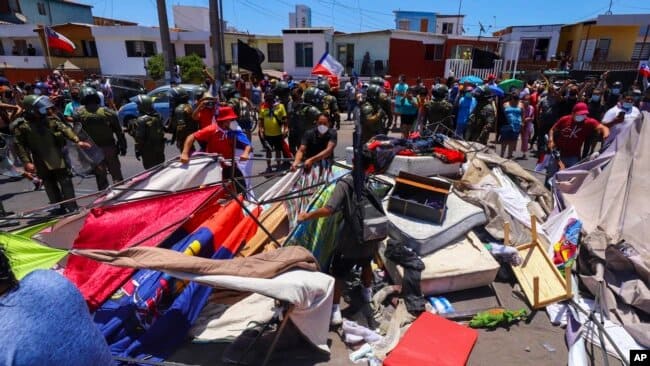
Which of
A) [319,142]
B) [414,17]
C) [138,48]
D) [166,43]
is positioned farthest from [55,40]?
[414,17]

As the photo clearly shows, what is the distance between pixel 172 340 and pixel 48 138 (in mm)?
4059

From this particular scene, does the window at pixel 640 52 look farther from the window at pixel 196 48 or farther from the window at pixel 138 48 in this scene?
the window at pixel 138 48

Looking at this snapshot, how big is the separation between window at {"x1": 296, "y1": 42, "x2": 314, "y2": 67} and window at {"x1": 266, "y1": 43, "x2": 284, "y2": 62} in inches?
206

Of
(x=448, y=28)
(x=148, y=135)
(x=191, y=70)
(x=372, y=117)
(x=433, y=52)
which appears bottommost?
(x=148, y=135)

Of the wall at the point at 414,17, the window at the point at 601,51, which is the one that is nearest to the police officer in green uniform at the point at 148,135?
the window at the point at 601,51

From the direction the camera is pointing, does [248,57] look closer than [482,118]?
No

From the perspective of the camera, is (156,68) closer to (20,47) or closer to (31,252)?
(20,47)

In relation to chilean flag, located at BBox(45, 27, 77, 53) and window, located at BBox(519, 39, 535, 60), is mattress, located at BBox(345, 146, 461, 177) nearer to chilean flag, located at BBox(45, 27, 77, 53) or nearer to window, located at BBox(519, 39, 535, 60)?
chilean flag, located at BBox(45, 27, 77, 53)

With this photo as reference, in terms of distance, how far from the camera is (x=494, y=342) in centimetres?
353

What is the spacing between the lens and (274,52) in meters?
30.6

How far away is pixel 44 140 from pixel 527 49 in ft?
110

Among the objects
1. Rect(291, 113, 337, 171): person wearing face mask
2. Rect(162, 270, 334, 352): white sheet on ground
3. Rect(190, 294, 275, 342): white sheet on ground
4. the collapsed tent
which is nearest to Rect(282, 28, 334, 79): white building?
Rect(291, 113, 337, 171): person wearing face mask

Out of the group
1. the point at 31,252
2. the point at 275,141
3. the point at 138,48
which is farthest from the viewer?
the point at 138,48

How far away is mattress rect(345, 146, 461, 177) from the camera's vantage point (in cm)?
616
